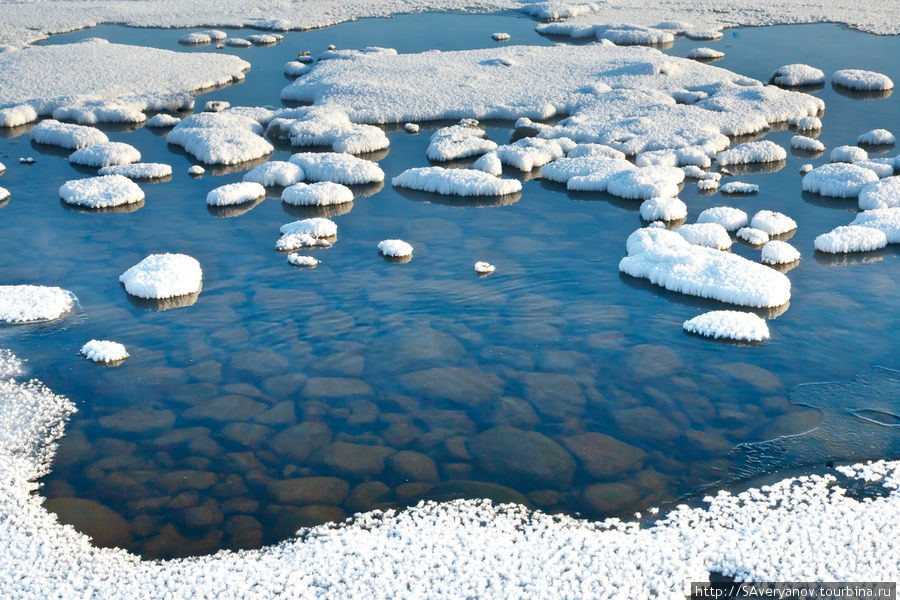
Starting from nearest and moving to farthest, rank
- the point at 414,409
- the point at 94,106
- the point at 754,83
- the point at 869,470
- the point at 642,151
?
the point at 869,470, the point at 414,409, the point at 642,151, the point at 94,106, the point at 754,83

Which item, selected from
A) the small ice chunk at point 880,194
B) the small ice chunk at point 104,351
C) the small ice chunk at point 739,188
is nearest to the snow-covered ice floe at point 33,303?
the small ice chunk at point 104,351

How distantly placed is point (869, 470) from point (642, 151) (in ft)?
31.6

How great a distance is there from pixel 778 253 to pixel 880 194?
3194 mm

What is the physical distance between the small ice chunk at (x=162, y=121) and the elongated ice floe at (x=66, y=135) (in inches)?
49.6

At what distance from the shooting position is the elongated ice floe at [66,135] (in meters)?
Result: 17.4

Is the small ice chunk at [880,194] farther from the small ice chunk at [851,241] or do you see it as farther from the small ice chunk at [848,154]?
the small ice chunk at [848,154]

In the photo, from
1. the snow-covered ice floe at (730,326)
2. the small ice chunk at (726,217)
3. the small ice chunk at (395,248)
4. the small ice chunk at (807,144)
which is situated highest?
the small ice chunk at (807,144)

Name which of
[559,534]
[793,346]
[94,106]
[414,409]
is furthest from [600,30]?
[559,534]

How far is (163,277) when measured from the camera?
1144 centimetres

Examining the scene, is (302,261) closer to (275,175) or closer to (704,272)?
(275,175)

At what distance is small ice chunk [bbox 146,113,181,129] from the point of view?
61.7 feet

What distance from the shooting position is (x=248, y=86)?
2162cm

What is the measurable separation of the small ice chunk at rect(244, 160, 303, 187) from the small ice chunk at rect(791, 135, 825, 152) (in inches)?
385

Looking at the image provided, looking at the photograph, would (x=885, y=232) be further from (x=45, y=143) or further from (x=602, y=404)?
(x=45, y=143)
